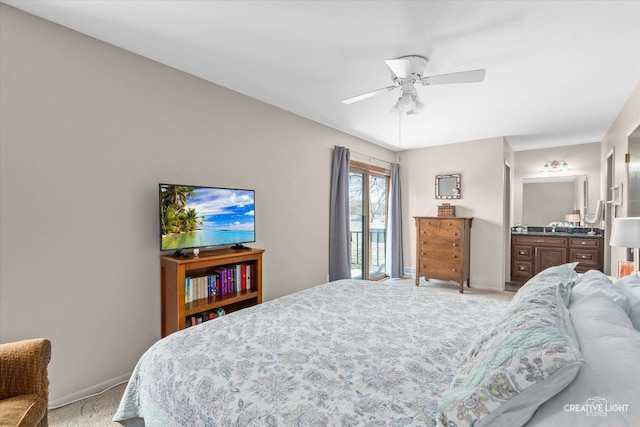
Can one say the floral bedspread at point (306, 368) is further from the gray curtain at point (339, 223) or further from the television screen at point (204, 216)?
the gray curtain at point (339, 223)

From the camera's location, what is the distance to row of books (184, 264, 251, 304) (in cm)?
258

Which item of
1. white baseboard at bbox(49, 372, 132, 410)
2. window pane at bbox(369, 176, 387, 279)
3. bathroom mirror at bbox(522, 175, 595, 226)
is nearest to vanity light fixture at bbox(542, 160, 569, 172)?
bathroom mirror at bbox(522, 175, 595, 226)

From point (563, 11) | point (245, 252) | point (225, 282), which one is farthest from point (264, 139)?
point (563, 11)

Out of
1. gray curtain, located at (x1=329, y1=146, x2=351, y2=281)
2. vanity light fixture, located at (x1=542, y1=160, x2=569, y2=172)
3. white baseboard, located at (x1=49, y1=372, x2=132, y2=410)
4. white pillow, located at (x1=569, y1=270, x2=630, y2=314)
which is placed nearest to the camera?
white pillow, located at (x1=569, y1=270, x2=630, y2=314)

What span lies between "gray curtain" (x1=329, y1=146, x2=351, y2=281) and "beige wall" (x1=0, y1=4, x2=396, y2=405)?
5.77 ft

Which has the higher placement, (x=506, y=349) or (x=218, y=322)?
(x=506, y=349)

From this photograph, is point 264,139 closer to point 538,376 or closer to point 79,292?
point 79,292

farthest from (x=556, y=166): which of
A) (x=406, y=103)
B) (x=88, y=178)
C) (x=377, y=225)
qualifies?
(x=88, y=178)

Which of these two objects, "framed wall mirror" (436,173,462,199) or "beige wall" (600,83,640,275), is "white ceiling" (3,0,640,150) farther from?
"framed wall mirror" (436,173,462,199)

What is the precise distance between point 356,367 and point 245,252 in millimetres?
1800

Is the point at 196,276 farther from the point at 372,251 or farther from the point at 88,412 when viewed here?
the point at 372,251

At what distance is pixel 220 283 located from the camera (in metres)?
2.79

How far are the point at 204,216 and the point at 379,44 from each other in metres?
1.99

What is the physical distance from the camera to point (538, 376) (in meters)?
0.80
